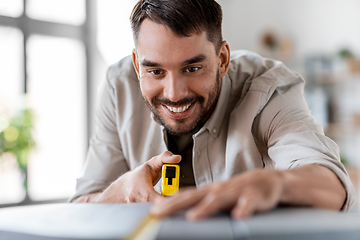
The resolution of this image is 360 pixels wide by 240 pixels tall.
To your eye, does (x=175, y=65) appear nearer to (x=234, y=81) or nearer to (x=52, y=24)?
(x=234, y=81)

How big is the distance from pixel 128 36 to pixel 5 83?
128 cm

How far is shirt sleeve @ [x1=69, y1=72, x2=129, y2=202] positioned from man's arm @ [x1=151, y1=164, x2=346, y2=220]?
0.82 metres

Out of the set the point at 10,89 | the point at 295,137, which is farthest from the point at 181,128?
the point at 10,89

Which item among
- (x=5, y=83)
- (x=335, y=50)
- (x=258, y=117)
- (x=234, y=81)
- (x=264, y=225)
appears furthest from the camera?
(x=335, y=50)

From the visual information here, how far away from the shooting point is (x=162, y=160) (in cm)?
86

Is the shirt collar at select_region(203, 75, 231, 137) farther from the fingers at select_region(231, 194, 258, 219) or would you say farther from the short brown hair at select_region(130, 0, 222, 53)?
the fingers at select_region(231, 194, 258, 219)

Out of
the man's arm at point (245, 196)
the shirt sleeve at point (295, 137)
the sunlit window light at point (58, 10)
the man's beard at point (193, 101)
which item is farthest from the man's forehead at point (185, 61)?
the sunlit window light at point (58, 10)

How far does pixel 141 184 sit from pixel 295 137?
40 cm

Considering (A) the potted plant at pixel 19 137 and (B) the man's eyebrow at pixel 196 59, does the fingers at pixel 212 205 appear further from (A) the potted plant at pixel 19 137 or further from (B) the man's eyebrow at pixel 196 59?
(A) the potted plant at pixel 19 137

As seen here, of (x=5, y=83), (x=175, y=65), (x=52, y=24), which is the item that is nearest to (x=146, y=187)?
(x=175, y=65)

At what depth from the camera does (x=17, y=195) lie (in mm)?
3320

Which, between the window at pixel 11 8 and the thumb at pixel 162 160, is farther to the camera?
the window at pixel 11 8

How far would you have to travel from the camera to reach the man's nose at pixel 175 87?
96cm

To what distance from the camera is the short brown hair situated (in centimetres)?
95
